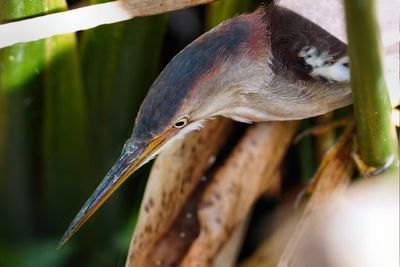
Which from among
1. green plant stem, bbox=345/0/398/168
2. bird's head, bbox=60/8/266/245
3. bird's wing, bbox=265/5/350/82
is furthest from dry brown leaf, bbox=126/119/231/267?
green plant stem, bbox=345/0/398/168

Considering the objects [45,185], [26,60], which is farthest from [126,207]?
[26,60]

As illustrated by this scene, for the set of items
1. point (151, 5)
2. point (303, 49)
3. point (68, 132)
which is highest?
point (151, 5)

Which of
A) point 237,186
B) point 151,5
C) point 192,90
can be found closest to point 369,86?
point 192,90

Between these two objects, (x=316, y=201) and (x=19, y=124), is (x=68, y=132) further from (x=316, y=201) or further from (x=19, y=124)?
(x=316, y=201)

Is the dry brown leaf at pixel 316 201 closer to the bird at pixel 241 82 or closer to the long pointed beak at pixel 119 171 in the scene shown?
the bird at pixel 241 82

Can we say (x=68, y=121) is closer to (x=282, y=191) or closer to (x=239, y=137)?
(x=239, y=137)

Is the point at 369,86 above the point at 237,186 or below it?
above

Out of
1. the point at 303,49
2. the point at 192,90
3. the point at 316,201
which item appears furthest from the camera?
the point at 316,201
